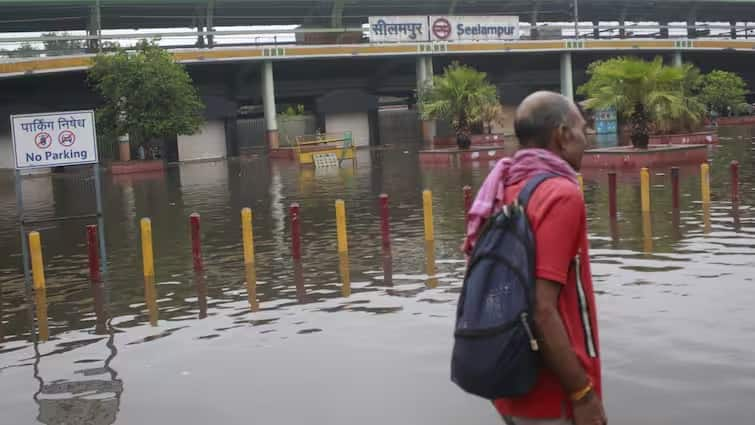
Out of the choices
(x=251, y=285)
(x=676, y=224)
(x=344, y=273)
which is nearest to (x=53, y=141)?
(x=251, y=285)

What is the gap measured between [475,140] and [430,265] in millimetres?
38755

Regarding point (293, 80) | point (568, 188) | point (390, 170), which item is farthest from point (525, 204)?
point (293, 80)

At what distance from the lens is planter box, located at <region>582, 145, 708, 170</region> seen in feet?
88.1

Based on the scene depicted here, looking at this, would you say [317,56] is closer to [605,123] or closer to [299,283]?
[605,123]

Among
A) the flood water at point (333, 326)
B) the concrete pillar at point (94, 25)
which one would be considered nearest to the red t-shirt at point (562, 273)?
the flood water at point (333, 326)

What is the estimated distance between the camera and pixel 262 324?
9594 mm

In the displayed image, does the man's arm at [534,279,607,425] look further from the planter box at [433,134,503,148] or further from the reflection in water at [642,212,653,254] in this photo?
the planter box at [433,134,503,148]

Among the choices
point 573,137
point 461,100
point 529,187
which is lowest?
point 529,187

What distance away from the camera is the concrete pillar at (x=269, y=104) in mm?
52156

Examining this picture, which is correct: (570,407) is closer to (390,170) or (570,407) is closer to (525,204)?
(525,204)

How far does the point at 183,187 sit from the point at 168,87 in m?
13.6

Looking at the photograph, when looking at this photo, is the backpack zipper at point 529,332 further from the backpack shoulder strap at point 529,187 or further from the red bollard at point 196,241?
the red bollard at point 196,241

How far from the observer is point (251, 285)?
11859 mm

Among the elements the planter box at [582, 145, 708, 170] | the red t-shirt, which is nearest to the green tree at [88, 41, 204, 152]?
the planter box at [582, 145, 708, 170]
